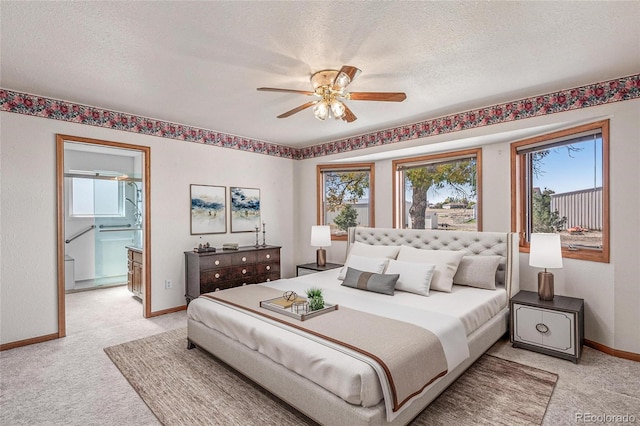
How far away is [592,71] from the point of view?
9.44ft

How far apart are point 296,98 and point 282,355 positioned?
2.56 m

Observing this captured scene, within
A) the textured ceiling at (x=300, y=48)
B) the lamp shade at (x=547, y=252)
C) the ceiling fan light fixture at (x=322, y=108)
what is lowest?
the lamp shade at (x=547, y=252)

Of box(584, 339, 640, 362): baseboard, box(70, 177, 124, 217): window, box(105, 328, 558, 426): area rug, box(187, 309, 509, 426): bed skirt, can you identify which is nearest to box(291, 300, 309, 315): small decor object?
box(187, 309, 509, 426): bed skirt

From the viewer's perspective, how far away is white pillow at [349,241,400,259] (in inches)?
163

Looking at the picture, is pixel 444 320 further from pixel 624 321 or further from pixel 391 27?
pixel 391 27

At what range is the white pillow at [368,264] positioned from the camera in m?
3.77

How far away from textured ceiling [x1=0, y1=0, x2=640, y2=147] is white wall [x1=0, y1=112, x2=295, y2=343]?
1.68ft

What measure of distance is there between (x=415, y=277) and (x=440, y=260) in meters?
0.45

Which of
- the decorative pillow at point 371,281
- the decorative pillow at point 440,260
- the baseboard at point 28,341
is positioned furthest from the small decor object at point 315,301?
the baseboard at point 28,341

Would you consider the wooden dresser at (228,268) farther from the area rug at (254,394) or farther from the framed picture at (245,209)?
the area rug at (254,394)

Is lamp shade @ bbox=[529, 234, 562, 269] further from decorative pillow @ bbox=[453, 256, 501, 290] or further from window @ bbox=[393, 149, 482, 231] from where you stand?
window @ bbox=[393, 149, 482, 231]

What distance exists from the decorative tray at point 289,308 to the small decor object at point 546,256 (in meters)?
2.10

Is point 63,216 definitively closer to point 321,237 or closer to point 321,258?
point 321,237

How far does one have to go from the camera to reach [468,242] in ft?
13.0
